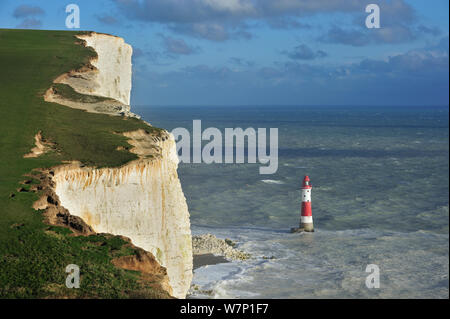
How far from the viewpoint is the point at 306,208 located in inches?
1201

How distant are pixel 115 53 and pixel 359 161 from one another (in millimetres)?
39912

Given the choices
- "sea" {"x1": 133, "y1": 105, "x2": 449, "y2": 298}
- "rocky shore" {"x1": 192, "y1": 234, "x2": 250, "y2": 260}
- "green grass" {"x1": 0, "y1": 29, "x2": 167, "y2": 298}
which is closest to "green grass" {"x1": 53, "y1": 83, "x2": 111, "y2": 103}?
"green grass" {"x1": 0, "y1": 29, "x2": 167, "y2": 298}

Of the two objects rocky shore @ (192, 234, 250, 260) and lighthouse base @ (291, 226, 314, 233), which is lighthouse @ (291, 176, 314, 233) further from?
rocky shore @ (192, 234, 250, 260)

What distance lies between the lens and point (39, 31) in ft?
133

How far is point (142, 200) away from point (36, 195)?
9.85 ft

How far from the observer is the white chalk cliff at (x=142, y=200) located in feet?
46.5

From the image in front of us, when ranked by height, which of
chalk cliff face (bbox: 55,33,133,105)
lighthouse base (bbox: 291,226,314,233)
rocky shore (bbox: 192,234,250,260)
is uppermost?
chalk cliff face (bbox: 55,33,133,105)

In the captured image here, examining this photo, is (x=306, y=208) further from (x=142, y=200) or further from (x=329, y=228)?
(x=142, y=200)

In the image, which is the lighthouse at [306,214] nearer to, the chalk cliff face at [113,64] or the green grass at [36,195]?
the chalk cliff face at [113,64]

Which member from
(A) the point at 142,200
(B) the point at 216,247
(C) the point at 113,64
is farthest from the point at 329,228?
(A) the point at 142,200

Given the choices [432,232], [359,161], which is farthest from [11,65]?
[359,161]

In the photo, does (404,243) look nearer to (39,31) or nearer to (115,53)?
(115,53)

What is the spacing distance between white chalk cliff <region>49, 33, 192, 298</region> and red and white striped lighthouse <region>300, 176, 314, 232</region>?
1335cm

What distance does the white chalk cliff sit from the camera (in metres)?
14.2
